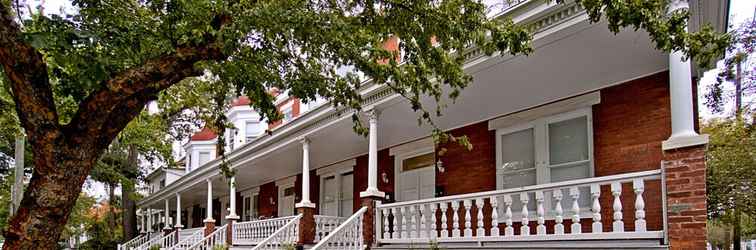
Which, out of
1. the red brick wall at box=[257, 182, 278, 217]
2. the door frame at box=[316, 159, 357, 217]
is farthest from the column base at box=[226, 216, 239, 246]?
the door frame at box=[316, 159, 357, 217]

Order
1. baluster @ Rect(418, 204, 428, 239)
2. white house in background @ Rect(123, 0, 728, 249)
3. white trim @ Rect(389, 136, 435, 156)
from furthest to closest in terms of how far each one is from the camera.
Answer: white trim @ Rect(389, 136, 435, 156) → baluster @ Rect(418, 204, 428, 239) → white house in background @ Rect(123, 0, 728, 249)

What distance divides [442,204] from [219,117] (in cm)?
344

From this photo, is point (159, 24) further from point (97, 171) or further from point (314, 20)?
point (97, 171)

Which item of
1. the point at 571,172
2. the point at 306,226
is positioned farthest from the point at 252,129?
the point at 571,172

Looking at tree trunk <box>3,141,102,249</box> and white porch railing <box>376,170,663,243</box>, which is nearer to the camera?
tree trunk <box>3,141,102,249</box>

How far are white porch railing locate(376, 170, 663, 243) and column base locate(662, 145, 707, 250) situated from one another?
1.00 ft

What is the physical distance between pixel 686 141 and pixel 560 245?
2.00 m

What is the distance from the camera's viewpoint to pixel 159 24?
6086 millimetres

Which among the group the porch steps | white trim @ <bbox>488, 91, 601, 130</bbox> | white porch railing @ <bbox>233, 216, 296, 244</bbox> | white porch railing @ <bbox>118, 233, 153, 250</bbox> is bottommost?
white porch railing @ <bbox>118, 233, 153, 250</bbox>

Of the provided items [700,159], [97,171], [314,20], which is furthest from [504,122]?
[97,171]

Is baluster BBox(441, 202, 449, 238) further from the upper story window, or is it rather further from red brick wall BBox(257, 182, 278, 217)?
the upper story window

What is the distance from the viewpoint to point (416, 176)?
1267 cm

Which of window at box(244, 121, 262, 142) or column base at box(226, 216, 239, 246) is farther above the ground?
window at box(244, 121, 262, 142)

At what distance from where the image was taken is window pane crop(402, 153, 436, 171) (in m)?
12.3
